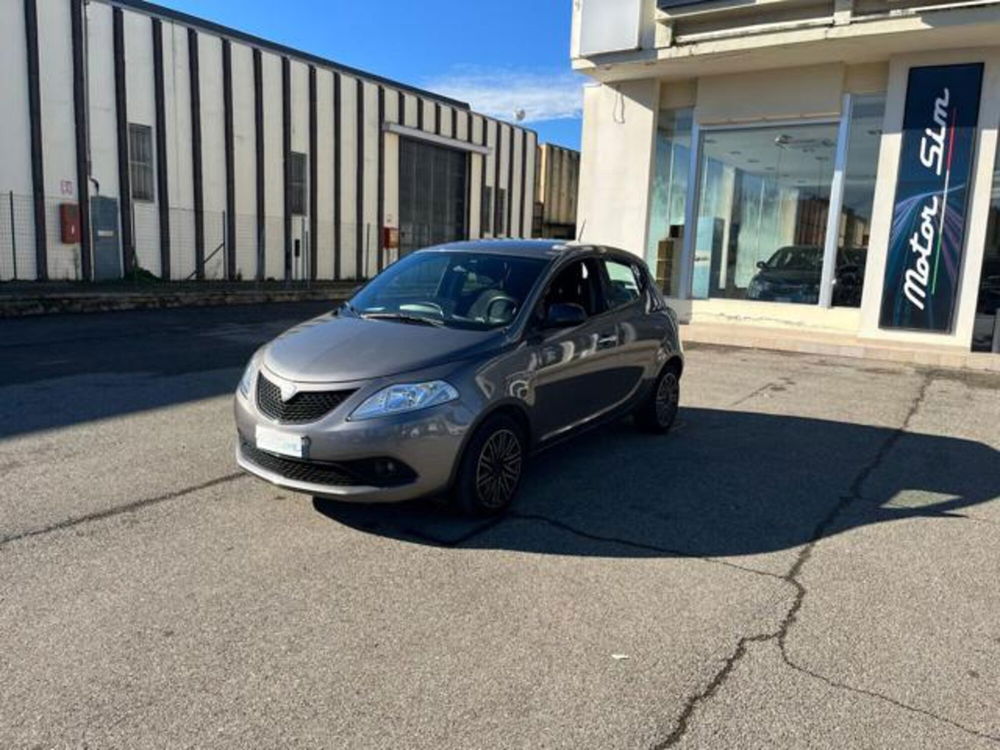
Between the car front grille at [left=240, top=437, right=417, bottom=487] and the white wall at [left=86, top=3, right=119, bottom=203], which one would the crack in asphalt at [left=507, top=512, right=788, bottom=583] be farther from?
→ the white wall at [left=86, top=3, right=119, bottom=203]

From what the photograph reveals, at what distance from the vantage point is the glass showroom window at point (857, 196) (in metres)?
13.2

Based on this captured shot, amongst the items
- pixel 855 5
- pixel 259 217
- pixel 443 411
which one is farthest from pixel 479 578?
pixel 259 217

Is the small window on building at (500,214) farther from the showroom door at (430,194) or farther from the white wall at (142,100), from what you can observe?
the white wall at (142,100)

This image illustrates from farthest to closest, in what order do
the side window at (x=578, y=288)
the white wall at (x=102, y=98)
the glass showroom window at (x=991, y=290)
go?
the white wall at (x=102, y=98) → the glass showroom window at (x=991, y=290) → the side window at (x=578, y=288)

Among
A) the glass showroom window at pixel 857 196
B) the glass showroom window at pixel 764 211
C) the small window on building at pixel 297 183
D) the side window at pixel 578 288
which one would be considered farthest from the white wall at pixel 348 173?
the side window at pixel 578 288

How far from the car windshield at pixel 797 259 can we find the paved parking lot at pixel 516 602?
26.0ft

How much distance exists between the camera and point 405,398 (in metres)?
4.21

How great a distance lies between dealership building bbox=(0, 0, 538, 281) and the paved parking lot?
14143 mm

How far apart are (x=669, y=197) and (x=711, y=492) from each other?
36.9 ft

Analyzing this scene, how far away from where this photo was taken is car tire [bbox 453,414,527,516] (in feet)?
14.5

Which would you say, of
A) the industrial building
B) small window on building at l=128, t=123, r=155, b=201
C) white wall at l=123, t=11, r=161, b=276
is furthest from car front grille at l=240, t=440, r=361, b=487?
the industrial building

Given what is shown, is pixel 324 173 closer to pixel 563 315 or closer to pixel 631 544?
pixel 563 315

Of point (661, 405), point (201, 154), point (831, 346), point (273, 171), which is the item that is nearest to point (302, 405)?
point (661, 405)

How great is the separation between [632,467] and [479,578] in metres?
2.33
